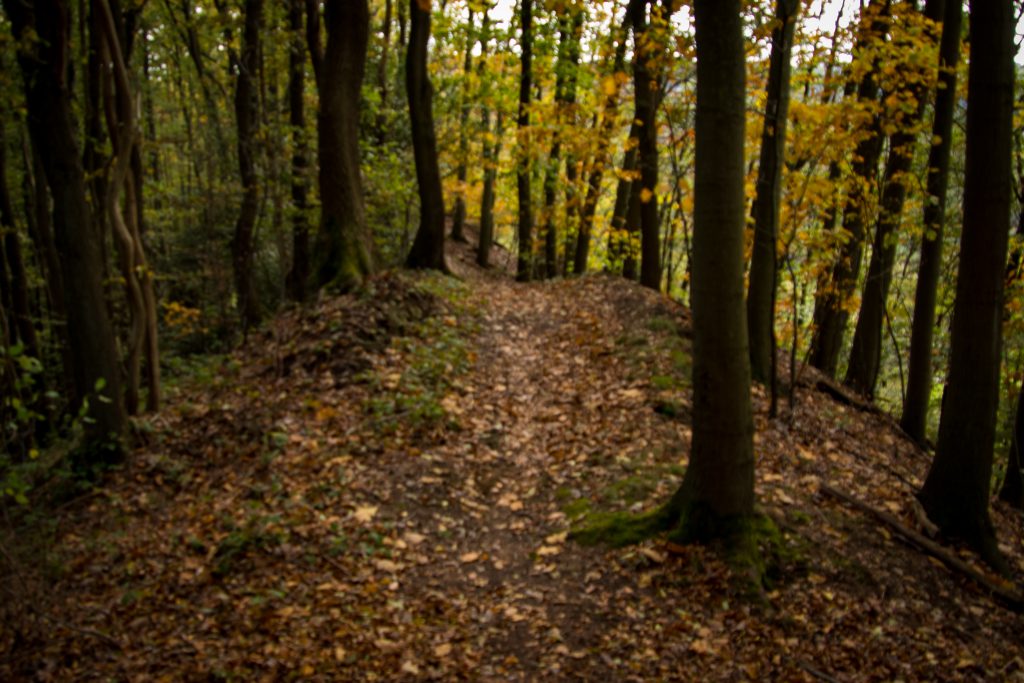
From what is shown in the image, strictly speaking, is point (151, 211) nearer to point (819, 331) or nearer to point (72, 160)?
point (72, 160)

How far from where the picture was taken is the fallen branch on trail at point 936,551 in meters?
5.69

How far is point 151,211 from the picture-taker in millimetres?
17219

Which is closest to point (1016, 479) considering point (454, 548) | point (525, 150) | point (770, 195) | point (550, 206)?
point (770, 195)

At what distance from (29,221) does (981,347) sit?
16.8m

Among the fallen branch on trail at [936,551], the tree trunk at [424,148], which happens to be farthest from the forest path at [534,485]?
the tree trunk at [424,148]

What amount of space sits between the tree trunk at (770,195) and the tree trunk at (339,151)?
620 centimetres

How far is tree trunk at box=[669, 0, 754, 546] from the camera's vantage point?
4820 mm

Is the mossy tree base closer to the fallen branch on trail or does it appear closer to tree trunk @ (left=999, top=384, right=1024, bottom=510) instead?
the fallen branch on trail

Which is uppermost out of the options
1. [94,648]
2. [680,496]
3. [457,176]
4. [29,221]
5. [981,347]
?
[457,176]

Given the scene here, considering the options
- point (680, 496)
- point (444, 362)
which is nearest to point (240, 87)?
point (444, 362)

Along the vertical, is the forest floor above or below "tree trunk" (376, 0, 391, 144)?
below

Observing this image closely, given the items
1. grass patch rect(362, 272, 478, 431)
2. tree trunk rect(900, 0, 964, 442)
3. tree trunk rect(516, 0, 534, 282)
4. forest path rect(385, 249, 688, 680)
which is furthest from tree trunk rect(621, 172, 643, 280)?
tree trunk rect(900, 0, 964, 442)

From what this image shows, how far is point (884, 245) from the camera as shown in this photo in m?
9.89

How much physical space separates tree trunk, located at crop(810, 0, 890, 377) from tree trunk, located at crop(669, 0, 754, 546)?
184 inches
